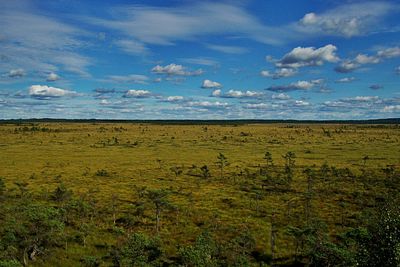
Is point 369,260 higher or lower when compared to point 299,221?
higher

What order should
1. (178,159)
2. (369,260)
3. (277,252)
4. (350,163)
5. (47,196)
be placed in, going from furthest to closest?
(178,159) → (350,163) → (47,196) → (277,252) → (369,260)

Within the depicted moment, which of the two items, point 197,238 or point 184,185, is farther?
point 184,185

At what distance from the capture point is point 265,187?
168 ft

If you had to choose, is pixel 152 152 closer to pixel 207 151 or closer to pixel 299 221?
pixel 207 151

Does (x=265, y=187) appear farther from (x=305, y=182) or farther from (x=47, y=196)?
(x=47, y=196)

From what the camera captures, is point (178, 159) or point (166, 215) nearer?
point (166, 215)

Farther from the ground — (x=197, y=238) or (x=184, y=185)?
(x=197, y=238)

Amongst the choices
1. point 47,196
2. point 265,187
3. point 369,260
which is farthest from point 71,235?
point 265,187

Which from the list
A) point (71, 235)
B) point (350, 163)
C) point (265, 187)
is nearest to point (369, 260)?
point (71, 235)

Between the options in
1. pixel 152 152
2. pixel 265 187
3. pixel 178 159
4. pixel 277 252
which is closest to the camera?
pixel 277 252

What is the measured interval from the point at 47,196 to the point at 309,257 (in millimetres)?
29717

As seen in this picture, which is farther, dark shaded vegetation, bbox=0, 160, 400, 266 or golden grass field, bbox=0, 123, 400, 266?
golden grass field, bbox=0, 123, 400, 266

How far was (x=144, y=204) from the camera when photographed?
40.7 metres

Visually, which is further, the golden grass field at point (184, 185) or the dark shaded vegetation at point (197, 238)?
the golden grass field at point (184, 185)
